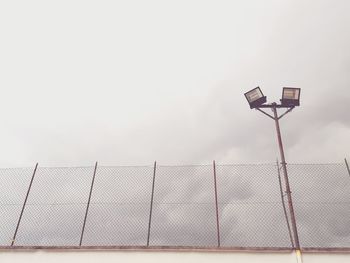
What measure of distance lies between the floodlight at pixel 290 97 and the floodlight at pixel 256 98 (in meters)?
0.62

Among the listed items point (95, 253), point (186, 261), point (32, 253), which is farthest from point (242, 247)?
point (32, 253)

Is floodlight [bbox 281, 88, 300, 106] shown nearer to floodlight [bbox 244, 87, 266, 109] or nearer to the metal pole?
the metal pole

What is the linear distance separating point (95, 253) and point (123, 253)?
751 mm

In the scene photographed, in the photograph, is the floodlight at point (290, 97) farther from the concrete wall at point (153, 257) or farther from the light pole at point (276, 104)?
the concrete wall at point (153, 257)

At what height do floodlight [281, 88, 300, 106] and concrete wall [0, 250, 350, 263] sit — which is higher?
floodlight [281, 88, 300, 106]

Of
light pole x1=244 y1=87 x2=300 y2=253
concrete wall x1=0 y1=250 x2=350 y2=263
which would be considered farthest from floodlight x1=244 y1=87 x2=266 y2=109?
concrete wall x1=0 y1=250 x2=350 y2=263

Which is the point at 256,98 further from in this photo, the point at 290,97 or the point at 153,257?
the point at 153,257

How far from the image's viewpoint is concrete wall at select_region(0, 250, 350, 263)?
7922 millimetres

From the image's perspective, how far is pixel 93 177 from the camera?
34.0 ft

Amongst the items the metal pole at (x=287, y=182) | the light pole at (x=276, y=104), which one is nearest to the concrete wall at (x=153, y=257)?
the metal pole at (x=287, y=182)

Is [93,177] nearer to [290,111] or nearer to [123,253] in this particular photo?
[123,253]

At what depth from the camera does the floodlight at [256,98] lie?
10102 mm

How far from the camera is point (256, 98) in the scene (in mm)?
10117

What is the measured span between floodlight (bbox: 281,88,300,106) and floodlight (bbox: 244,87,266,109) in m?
0.62
